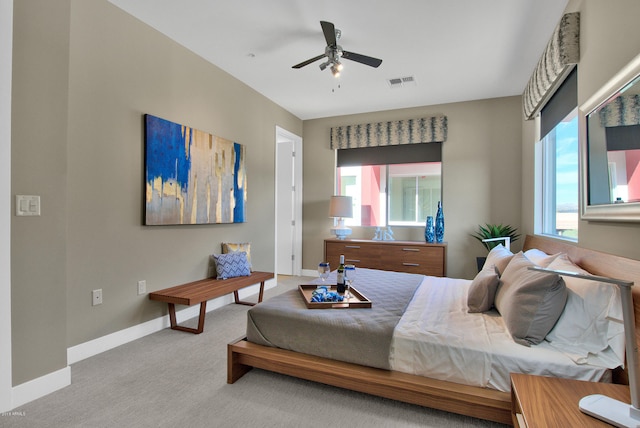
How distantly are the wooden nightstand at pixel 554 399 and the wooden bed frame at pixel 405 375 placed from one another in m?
0.17

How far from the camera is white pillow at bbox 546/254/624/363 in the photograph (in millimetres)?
1397

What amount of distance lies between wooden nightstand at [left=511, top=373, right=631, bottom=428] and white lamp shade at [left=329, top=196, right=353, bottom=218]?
359cm

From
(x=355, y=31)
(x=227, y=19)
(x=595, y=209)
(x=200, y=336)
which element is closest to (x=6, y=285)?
(x=200, y=336)

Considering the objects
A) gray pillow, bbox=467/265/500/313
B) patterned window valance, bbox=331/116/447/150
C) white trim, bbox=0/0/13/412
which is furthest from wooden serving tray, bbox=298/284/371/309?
patterned window valance, bbox=331/116/447/150

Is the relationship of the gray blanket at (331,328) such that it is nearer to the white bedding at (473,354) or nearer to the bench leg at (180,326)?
the white bedding at (473,354)

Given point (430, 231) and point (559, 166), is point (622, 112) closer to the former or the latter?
point (559, 166)

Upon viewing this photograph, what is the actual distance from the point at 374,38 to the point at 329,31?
0.72m

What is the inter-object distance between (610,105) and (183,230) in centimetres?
344

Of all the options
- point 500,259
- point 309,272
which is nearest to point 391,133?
point 309,272

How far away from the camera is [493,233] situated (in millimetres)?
4180

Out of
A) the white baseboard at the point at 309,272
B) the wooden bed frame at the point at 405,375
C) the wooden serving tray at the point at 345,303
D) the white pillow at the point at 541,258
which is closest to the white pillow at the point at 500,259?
the white pillow at the point at 541,258

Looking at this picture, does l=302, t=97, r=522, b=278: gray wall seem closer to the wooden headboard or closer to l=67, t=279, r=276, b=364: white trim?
the wooden headboard

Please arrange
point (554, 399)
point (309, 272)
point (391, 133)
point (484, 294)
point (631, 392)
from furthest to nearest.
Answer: point (309, 272)
point (391, 133)
point (484, 294)
point (554, 399)
point (631, 392)

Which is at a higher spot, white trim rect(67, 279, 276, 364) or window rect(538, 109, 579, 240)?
window rect(538, 109, 579, 240)
